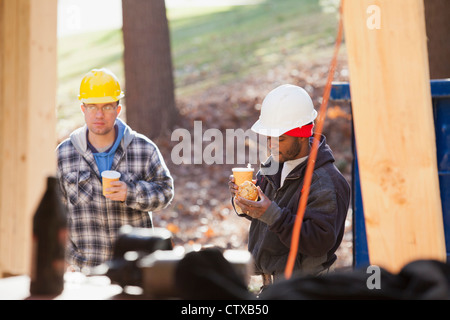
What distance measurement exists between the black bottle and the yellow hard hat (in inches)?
95.3

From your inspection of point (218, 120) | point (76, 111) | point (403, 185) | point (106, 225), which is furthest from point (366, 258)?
point (76, 111)

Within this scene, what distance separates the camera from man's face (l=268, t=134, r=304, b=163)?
4.28m

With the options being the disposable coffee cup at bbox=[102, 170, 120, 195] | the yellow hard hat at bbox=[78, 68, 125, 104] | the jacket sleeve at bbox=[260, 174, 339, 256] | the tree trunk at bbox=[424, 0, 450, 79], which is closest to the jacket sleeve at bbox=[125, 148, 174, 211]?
the disposable coffee cup at bbox=[102, 170, 120, 195]

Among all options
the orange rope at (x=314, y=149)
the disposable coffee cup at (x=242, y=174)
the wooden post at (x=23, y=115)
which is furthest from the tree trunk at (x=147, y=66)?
the wooden post at (x=23, y=115)

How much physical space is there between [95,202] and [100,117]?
1.95 ft

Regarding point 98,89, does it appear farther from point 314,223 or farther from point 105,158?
point 314,223

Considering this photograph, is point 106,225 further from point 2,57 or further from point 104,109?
point 2,57

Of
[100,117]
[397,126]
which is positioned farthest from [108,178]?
[397,126]

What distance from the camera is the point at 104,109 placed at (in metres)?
5.01

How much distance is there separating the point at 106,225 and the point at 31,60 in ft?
6.99

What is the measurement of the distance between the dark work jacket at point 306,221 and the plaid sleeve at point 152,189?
2.62 feet

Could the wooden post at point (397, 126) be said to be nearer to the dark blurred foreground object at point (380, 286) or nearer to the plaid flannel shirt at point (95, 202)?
the dark blurred foreground object at point (380, 286)

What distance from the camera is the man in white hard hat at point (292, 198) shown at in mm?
4062

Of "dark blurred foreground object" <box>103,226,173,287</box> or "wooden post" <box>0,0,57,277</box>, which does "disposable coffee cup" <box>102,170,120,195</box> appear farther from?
"dark blurred foreground object" <box>103,226,173,287</box>
